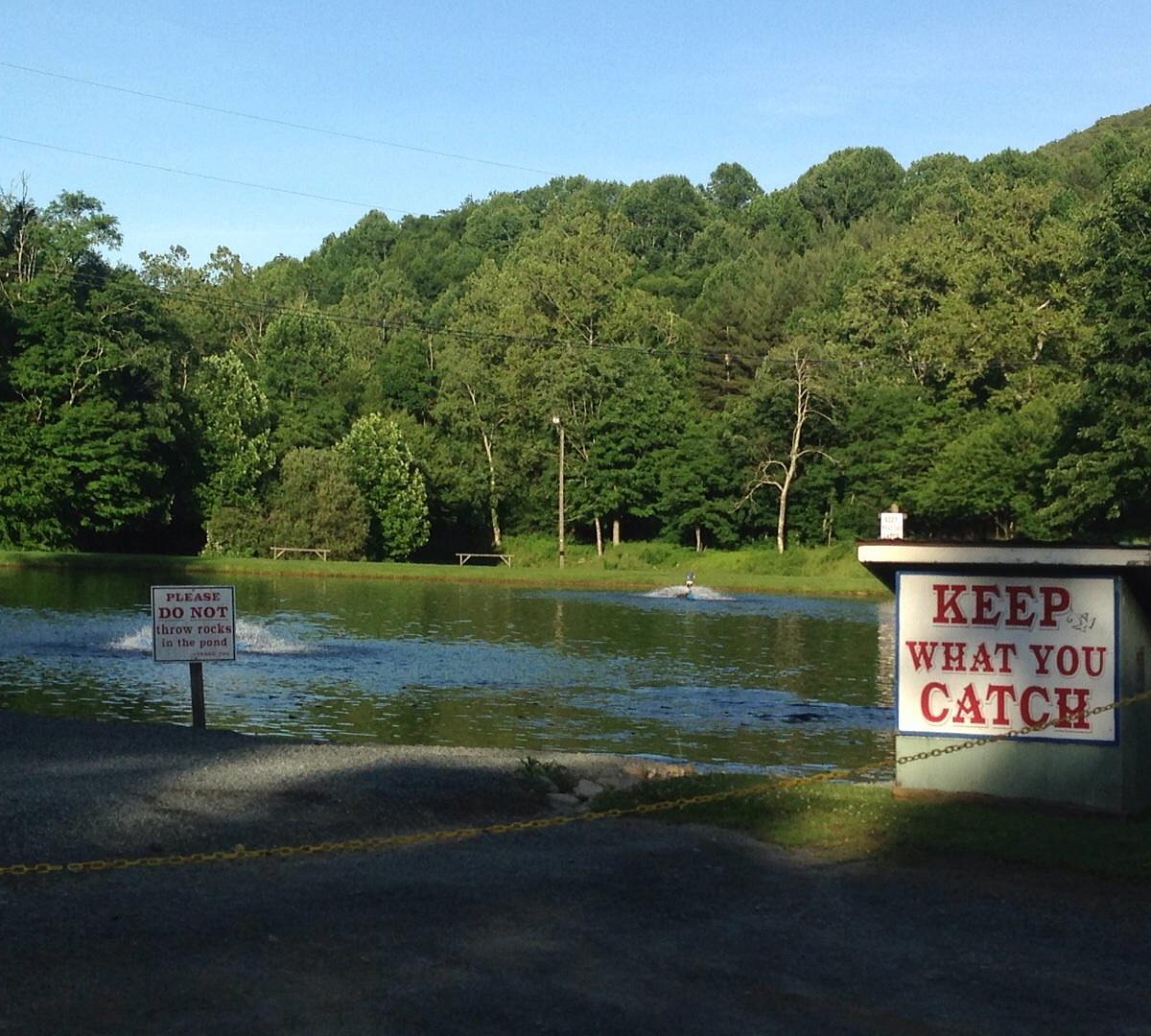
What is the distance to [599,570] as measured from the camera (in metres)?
76.9

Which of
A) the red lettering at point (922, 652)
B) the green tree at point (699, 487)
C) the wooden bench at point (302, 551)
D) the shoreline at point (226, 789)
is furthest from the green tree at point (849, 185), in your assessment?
the red lettering at point (922, 652)

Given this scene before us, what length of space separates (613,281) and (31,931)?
9460 cm

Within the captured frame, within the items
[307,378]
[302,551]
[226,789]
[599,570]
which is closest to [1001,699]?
[226,789]

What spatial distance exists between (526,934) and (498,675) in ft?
67.6

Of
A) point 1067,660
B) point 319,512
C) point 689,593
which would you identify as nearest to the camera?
point 1067,660

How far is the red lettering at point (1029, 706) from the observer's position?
1230cm

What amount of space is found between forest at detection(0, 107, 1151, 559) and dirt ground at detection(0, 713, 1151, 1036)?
1951 inches

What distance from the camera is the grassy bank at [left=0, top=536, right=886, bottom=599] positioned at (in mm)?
67500

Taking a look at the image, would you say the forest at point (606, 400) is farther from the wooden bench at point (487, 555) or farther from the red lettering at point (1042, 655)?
the red lettering at point (1042, 655)

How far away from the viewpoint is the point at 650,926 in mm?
8594

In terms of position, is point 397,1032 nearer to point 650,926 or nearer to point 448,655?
point 650,926

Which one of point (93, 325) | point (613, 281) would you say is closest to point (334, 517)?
point (93, 325)

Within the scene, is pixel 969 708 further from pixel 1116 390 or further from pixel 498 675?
pixel 1116 390

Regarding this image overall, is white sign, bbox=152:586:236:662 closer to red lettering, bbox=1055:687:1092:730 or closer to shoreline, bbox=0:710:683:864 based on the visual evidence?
shoreline, bbox=0:710:683:864
